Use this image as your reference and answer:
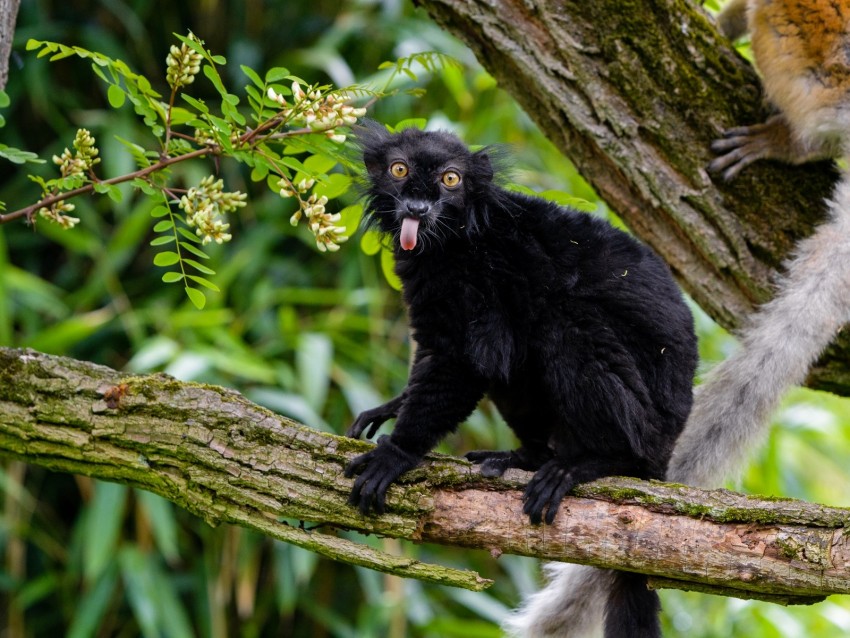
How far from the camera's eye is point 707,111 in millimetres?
3598

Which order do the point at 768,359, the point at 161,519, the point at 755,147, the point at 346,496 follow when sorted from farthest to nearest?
the point at 161,519 < the point at 755,147 < the point at 768,359 < the point at 346,496

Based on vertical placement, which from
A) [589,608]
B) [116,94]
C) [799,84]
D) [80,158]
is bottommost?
[589,608]

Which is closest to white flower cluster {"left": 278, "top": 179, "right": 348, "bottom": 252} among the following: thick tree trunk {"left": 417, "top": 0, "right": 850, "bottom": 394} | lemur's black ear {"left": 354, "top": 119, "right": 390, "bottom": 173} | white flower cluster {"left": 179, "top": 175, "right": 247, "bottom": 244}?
white flower cluster {"left": 179, "top": 175, "right": 247, "bottom": 244}

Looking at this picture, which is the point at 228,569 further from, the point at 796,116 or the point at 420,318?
the point at 796,116

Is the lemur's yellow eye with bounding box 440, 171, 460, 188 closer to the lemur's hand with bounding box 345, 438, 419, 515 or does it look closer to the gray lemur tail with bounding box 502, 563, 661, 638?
the lemur's hand with bounding box 345, 438, 419, 515

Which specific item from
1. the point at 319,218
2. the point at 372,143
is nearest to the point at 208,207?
the point at 319,218

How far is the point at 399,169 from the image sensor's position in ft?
9.30

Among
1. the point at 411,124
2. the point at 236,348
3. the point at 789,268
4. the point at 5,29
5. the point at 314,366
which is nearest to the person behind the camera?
the point at 5,29

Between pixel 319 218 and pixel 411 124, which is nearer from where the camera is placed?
pixel 319 218

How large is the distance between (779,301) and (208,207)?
2111 mm

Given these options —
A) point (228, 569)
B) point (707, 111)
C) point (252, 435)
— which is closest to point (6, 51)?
point (252, 435)

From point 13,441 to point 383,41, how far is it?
472 cm

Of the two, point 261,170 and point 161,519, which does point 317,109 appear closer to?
point 261,170

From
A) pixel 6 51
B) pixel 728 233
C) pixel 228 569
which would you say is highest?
pixel 6 51
